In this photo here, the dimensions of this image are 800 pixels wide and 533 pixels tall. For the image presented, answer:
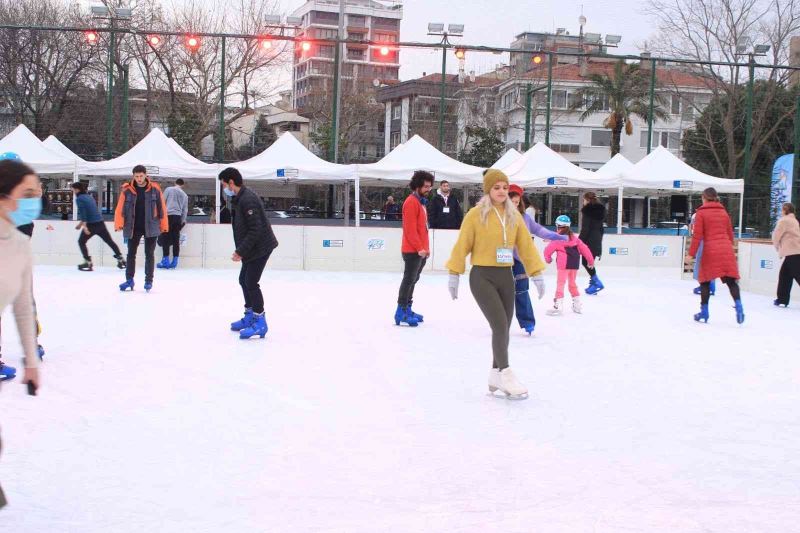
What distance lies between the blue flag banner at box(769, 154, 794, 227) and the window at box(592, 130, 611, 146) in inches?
1413

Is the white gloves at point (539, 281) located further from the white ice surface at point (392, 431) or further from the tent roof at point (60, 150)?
the tent roof at point (60, 150)

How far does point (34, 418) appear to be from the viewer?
16.5 ft

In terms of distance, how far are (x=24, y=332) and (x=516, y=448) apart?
8.22 ft

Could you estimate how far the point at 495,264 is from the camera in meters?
5.85

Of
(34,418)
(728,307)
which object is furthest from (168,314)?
(728,307)

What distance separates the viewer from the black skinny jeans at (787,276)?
12.5 metres

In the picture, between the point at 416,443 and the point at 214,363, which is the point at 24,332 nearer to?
the point at 416,443

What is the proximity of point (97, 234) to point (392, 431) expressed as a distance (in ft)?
38.2

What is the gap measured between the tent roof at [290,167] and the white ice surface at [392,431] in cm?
1214

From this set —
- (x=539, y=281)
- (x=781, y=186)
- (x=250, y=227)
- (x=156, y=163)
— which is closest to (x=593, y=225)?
(x=250, y=227)

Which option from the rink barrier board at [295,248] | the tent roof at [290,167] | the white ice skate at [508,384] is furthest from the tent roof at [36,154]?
the white ice skate at [508,384]

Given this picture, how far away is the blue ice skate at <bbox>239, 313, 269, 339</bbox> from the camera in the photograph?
26.9ft

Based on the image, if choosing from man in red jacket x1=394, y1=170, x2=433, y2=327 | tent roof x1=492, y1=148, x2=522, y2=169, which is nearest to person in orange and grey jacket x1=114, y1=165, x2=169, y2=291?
man in red jacket x1=394, y1=170, x2=433, y2=327

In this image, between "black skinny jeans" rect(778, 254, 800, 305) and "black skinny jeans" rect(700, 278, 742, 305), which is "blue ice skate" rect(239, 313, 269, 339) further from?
"black skinny jeans" rect(778, 254, 800, 305)
